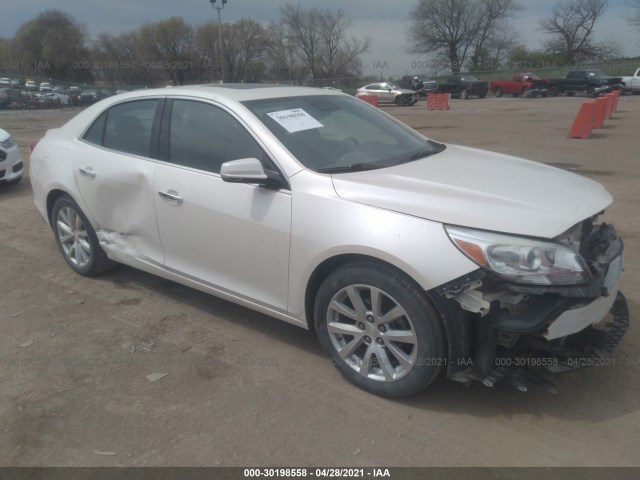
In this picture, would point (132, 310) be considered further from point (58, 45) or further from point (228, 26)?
point (58, 45)

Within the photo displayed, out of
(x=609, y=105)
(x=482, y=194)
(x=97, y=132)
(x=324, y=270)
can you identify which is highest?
(x=97, y=132)

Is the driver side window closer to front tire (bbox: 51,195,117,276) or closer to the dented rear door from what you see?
the dented rear door

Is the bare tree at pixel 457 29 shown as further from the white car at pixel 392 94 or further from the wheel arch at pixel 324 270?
the wheel arch at pixel 324 270

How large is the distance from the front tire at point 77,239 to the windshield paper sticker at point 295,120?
2.01 meters

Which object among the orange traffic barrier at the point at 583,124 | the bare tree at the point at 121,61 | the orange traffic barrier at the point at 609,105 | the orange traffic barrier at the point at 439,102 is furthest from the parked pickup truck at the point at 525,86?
the bare tree at the point at 121,61

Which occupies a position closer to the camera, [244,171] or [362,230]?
[362,230]

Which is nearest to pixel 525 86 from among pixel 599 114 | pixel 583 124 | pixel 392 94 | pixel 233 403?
pixel 392 94

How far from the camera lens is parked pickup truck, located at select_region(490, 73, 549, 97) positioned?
35938mm

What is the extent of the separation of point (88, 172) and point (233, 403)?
238cm

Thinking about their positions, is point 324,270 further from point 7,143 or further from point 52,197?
point 7,143

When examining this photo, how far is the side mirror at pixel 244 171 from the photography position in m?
3.02

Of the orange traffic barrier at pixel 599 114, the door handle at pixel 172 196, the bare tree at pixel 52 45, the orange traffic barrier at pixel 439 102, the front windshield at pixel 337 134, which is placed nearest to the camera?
the front windshield at pixel 337 134

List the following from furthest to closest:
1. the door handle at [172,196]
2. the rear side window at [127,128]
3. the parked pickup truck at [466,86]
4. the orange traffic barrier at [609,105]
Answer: the parked pickup truck at [466,86], the orange traffic barrier at [609,105], the rear side window at [127,128], the door handle at [172,196]

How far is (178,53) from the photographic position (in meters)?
59.9
